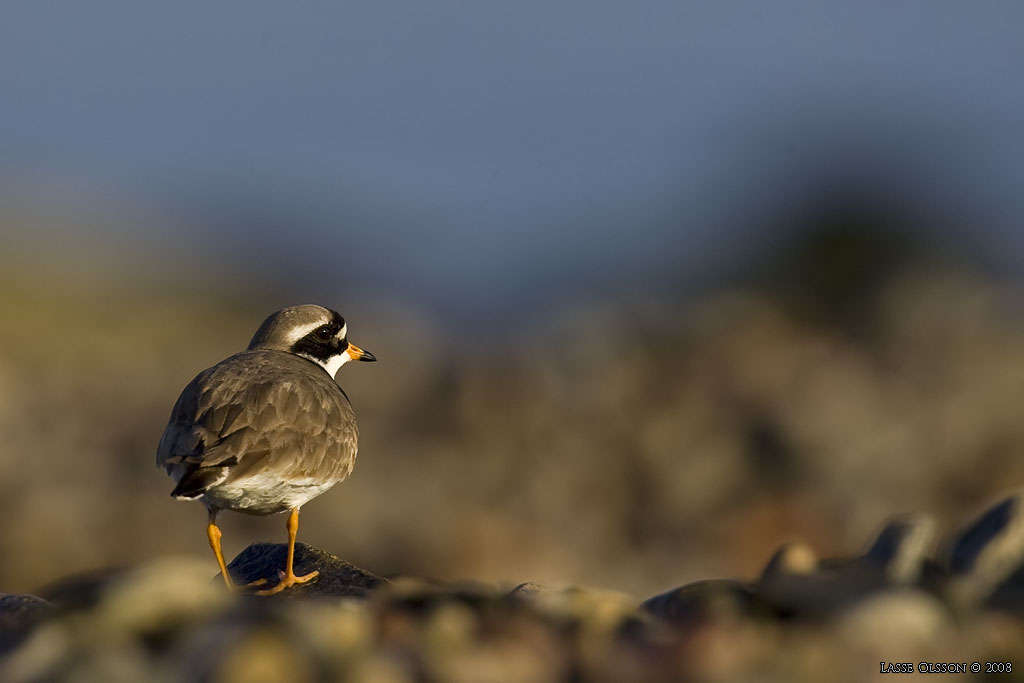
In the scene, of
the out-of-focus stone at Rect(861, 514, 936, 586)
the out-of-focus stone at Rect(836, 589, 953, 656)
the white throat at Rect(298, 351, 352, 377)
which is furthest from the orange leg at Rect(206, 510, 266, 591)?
the out-of-focus stone at Rect(836, 589, 953, 656)

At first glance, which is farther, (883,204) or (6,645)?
(883,204)

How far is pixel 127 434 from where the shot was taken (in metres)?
21.6

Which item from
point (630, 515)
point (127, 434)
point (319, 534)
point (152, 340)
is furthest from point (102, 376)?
point (630, 515)

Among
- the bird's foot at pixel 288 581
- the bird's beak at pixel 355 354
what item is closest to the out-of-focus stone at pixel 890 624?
the bird's foot at pixel 288 581

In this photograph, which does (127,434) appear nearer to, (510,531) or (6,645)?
(510,531)

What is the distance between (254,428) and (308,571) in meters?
0.99

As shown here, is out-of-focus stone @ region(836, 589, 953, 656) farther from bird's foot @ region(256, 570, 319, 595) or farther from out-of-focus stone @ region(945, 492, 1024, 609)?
bird's foot @ region(256, 570, 319, 595)

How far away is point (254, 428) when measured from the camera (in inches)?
363

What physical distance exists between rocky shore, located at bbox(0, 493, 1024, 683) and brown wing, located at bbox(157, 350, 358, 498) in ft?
5.81

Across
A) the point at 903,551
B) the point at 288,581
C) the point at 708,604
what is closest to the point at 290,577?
the point at 288,581

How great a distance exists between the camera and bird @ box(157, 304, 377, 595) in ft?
29.3

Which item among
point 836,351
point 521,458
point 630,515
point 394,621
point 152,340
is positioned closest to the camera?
point 394,621

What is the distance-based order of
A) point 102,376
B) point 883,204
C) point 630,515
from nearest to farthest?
point 630,515, point 102,376, point 883,204

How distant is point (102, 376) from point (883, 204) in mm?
19626
